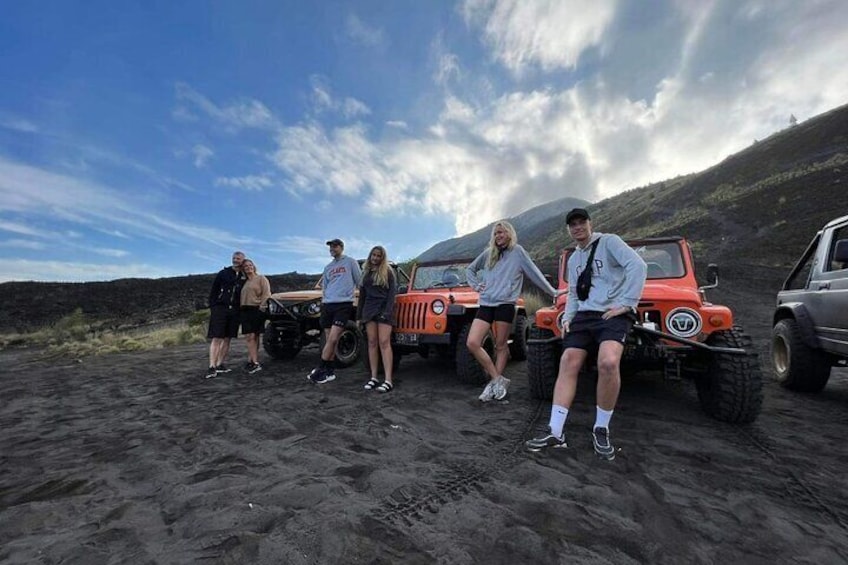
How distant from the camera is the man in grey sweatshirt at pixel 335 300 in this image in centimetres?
583

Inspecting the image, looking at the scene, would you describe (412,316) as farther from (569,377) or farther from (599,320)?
(599,320)

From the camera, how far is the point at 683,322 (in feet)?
→ 12.8

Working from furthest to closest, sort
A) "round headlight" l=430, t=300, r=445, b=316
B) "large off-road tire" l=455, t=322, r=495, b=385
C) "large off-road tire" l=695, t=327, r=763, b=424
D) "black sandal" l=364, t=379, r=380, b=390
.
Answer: "round headlight" l=430, t=300, r=445, b=316 → "large off-road tire" l=455, t=322, r=495, b=385 → "black sandal" l=364, t=379, r=380, b=390 → "large off-road tire" l=695, t=327, r=763, b=424

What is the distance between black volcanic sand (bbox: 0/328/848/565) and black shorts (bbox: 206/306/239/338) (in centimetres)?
176

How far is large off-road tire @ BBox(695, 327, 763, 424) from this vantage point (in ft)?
11.9

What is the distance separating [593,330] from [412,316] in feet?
9.99

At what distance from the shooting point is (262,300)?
6.70 metres

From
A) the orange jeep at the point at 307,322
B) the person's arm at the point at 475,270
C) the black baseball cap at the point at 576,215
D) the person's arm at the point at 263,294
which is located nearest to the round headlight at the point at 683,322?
the black baseball cap at the point at 576,215

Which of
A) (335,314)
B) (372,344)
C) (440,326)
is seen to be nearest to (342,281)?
(335,314)

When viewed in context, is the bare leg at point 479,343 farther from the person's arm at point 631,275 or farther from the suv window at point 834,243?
the suv window at point 834,243

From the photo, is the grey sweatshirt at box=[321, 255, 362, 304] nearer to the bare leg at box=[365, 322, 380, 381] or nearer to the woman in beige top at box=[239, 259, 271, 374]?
the bare leg at box=[365, 322, 380, 381]

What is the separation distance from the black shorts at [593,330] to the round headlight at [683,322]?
41.3 inches

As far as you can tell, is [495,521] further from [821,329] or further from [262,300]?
[262,300]

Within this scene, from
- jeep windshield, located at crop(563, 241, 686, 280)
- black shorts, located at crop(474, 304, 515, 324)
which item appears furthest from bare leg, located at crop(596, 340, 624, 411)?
jeep windshield, located at crop(563, 241, 686, 280)
